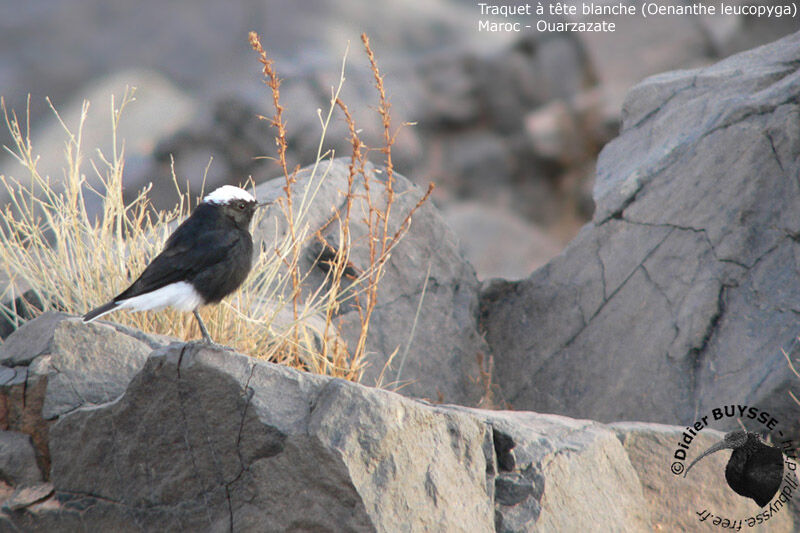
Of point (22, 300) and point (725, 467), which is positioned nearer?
point (725, 467)

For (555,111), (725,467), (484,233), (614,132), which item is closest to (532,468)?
(725,467)

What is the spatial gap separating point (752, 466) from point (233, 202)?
7.02 feet

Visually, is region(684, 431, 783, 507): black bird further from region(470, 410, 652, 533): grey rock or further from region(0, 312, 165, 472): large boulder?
region(0, 312, 165, 472): large boulder

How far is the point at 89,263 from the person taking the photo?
3.57 meters

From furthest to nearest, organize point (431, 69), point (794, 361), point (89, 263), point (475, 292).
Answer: point (431, 69) → point (475, 292) → point (89, 263) → point (794, 361)

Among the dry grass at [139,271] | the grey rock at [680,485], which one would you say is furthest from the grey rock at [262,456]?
the dry grass at [139,271]

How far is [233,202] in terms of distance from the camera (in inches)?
124

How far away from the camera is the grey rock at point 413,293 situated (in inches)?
168

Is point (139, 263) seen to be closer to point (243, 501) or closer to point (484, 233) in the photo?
point (243, 501)

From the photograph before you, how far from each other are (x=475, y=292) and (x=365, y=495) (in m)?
2.59

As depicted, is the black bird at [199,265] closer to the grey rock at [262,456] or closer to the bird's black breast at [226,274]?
the bird's black breast at [226,274]

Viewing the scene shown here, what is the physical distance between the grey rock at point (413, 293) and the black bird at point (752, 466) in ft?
5.39

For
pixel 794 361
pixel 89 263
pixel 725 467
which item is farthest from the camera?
pixel 89 263

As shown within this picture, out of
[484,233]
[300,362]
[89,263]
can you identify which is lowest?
[484,233]
